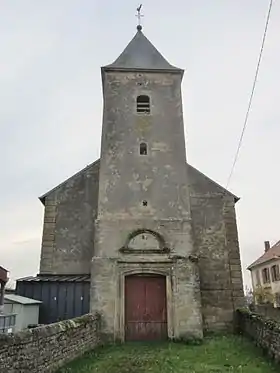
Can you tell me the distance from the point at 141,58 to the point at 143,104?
3.29m

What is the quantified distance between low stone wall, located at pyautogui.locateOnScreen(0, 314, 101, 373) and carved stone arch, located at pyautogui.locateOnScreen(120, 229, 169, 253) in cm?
348

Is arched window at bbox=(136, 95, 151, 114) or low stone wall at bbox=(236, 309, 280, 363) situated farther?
arched window at bbox=(136, 95, 151, 114)

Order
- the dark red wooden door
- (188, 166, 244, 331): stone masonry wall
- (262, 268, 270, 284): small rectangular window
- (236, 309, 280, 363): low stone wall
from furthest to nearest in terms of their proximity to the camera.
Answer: (262, 268, 270, 284): small rectangular window < (188, 166, 244, 331): stone masonry wall < the dark red wooden door < (236, 309, 280, 363): low stone wall

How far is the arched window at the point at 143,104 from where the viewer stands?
680 inches

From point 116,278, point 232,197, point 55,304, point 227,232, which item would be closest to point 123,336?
point 116,278

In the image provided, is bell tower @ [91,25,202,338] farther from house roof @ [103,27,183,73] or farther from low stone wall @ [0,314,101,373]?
low stone wall @ [0,314,101,373]

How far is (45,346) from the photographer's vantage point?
777 centimetres

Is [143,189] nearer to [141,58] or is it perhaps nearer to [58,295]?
[58,295]

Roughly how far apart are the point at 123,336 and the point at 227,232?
663cm

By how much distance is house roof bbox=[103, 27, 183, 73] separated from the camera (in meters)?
18.2

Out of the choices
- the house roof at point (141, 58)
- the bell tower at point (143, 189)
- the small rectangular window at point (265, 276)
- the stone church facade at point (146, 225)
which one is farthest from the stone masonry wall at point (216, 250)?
the small rectangular window at point (265, 276)

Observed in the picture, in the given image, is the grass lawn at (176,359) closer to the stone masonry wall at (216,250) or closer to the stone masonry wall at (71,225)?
the stone masonry wall at (216,250)

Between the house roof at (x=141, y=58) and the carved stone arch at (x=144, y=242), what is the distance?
8342 millimetres

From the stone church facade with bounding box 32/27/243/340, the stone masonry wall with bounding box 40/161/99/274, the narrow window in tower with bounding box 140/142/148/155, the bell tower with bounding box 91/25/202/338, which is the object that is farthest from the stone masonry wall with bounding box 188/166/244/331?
the stone masonry wall with bounding box 40/161/99/274
